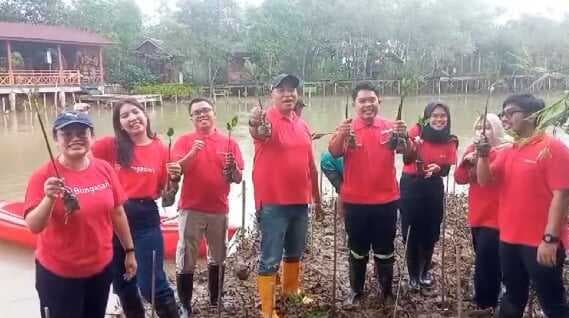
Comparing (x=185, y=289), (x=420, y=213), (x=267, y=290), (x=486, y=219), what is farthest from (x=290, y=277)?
(x=486, y=219)

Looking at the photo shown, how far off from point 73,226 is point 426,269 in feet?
9.68

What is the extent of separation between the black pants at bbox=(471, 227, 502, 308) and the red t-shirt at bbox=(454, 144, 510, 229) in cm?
6

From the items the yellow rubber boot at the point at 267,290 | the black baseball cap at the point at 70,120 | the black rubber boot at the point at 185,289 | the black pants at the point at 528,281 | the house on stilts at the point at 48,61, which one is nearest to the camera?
the black baseball cap at the point at 70,120

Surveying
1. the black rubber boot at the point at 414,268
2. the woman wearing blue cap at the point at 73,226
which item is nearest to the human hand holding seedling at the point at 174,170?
the woman wearing blue cap at the point at 73,226

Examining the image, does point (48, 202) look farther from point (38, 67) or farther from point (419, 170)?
point (38, 67)

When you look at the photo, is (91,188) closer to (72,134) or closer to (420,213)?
(72,134)

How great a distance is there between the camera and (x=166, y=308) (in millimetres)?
3467

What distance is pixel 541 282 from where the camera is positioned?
2.78 m

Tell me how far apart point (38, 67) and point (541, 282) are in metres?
30.3

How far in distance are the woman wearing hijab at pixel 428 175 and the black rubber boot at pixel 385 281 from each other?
0.36 metres

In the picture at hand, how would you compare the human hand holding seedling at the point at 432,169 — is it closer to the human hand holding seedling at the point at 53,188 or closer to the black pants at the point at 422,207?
the black pants at the point at 422,207

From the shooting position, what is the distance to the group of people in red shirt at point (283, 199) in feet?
8.70

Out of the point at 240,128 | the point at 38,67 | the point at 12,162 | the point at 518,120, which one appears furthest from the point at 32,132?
the point at 518,120

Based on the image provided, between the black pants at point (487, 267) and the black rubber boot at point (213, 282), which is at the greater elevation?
the black pants at point (487, 267)
